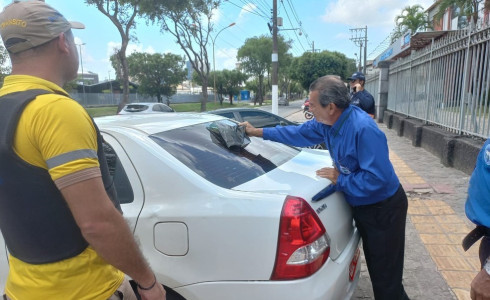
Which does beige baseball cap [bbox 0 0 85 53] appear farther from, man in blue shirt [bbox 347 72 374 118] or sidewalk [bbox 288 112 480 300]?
man in blue shirt [bbox 347 72 374 118]

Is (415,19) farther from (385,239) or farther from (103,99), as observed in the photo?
(103,99)

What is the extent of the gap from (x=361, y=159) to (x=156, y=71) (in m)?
39.9

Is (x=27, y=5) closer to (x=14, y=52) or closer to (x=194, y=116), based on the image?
(x=14, y=52)

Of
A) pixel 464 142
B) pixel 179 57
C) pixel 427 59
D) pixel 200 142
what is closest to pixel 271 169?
pixel 200 142

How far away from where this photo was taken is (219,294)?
1747mm

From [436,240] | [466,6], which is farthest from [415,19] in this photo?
[436,240]

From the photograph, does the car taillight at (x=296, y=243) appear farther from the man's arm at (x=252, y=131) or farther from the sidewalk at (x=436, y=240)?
the sidewalk at (x=436, y=240)

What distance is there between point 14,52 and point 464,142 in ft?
21.0

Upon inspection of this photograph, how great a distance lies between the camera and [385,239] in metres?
2.20

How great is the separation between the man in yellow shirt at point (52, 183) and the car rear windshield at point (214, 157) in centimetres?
73

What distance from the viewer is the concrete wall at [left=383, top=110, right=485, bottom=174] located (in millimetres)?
5605

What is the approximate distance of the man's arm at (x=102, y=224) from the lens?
1098mm

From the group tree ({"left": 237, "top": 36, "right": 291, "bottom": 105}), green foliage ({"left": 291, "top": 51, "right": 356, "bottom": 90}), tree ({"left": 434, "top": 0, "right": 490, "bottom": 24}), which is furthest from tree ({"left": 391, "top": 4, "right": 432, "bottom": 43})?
tree ({"left": 237, "top": 36, "right": 291, "bottom": 105})

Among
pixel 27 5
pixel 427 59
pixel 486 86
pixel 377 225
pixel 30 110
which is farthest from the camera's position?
pixel 427 59
